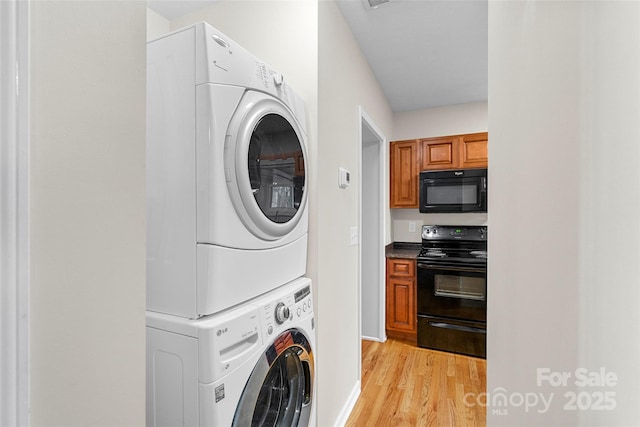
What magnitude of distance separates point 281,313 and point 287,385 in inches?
14.8

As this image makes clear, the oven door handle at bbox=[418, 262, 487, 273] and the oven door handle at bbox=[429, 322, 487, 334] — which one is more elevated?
the oven door handle at bbox=[418, 262, 487, 273]

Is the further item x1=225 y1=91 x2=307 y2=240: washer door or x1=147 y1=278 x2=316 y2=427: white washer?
x1=225 y1=91 x2=307 y2=240: washer door

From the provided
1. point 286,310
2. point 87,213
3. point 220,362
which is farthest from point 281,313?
point 87,213

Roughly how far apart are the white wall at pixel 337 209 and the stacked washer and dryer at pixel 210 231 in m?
0.47

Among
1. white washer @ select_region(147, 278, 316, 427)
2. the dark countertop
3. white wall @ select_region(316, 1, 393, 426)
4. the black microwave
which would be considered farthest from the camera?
the dark countertop

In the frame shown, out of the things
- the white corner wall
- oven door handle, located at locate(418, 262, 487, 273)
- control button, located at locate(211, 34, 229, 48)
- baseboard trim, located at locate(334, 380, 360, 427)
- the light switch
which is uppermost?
the white corner wall

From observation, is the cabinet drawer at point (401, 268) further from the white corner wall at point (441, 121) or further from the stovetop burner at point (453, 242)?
the white corner wall at point (441, 121)

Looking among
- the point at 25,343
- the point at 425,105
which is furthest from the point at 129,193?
the point at 425,105

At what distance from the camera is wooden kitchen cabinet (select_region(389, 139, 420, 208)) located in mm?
3473

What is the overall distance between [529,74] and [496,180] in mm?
371

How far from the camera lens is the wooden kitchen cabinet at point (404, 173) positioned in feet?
11.4

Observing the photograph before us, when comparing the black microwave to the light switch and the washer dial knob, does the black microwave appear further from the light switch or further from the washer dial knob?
the washer dial knob

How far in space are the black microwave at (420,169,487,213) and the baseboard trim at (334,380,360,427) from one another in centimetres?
191

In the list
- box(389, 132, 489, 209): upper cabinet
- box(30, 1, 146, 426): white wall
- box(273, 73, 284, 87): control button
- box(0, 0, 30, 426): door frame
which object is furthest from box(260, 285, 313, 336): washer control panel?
box(389, 132, 489, 209): upper cabinet
